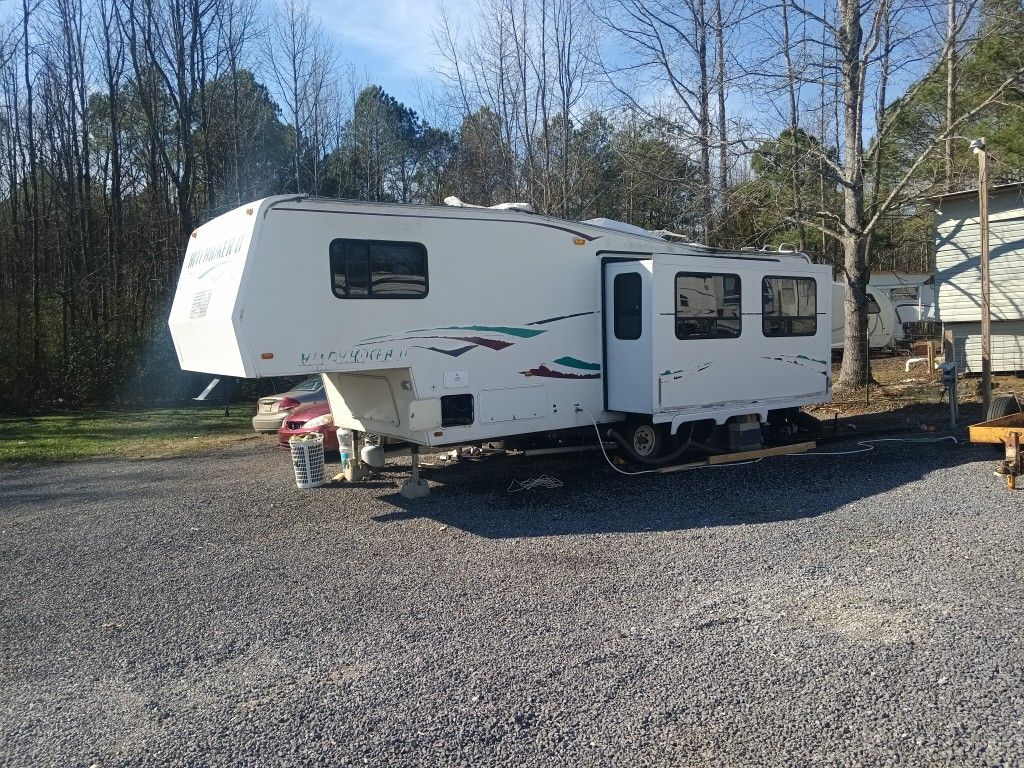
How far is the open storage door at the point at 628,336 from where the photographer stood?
873 centimetres

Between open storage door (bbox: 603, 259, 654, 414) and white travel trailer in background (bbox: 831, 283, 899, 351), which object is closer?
open storage door (bbox: 603, 259, 654, 414)

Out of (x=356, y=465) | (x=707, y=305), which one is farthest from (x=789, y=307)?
(x=356, y=465)

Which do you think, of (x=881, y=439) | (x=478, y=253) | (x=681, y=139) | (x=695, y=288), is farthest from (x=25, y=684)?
(x=681, y=139)

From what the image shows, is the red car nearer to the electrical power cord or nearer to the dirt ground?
the electrical power cord

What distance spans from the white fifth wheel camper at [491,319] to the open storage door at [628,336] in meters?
0.02

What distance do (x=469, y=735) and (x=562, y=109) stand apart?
1794 cm

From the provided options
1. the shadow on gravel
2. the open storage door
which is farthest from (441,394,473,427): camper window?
the open storage door

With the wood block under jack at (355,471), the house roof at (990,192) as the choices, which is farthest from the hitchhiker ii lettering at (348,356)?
the house roof at (990,192)

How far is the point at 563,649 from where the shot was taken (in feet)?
14.6

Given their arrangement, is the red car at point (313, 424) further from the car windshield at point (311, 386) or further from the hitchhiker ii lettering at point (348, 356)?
the hitchhiker ii lettering at point (348, 356)

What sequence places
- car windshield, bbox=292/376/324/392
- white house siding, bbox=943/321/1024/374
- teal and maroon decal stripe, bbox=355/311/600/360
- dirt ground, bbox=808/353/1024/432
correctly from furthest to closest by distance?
white house siding, bbox=943/321/1024/374 < car windshield, bbox=292/376/324/392 < dirt ground, bbox=808/353/1024/432 < teal and maroon decal stripe, bbox=355/311/600/360

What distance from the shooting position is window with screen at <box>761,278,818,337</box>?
391 inches

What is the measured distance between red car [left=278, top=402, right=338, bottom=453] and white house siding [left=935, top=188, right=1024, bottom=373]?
11.7 meters

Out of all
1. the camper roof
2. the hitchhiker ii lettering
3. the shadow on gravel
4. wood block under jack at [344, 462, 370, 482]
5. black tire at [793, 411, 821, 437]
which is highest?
the camper roof
